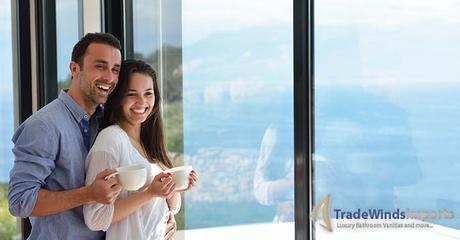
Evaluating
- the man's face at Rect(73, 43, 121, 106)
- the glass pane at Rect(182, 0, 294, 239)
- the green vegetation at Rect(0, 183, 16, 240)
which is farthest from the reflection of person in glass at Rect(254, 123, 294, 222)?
the green vegetation at Rect(0, 183, 16, 240)

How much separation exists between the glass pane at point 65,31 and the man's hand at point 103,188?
132 cm

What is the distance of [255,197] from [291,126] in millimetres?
352

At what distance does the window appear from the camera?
266 centimetres

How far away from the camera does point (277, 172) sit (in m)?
2.34

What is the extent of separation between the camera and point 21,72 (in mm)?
2680

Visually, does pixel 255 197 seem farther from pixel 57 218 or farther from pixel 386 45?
pixel 57 218

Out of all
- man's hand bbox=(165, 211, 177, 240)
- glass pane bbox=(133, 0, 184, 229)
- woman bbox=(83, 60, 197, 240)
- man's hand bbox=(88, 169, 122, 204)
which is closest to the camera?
man's hand bbox=(88, 169, 122, 204)

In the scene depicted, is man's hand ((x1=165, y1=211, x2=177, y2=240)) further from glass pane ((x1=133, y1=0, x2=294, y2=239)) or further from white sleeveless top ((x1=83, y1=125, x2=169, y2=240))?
glass pane ((x1=133, y1=0, x2=294, y2=239))

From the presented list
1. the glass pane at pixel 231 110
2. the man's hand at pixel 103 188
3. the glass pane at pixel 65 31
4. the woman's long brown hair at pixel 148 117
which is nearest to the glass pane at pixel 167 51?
the glass pane at pixel 231 110

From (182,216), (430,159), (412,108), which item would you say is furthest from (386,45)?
(182,216)

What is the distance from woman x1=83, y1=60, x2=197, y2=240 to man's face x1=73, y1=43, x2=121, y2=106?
2.3 inches

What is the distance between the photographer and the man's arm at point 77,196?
1528 mm

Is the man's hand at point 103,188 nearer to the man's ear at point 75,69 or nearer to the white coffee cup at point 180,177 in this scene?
the white coffee cup at point 180,177

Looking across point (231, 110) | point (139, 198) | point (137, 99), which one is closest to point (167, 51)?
point (231, 110)
